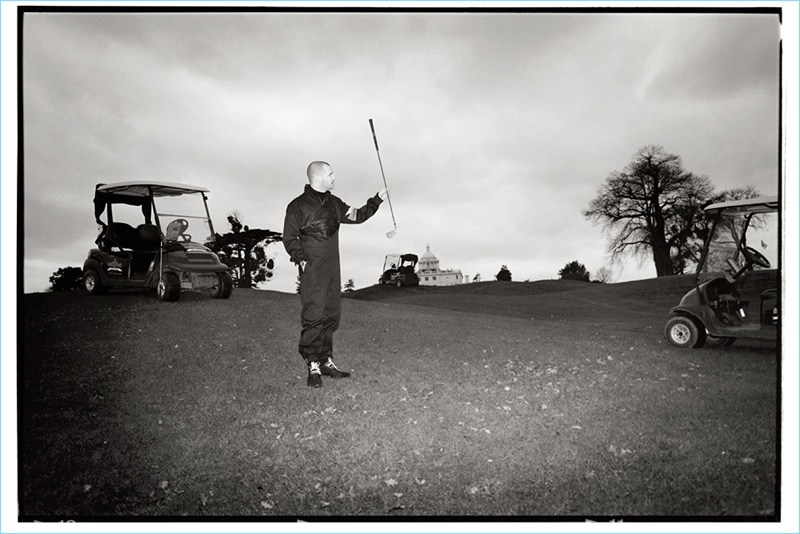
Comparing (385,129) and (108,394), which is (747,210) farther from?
(108,394)

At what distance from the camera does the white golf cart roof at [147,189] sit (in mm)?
3033

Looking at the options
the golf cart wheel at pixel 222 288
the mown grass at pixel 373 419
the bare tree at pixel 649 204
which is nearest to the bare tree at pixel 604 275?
the bare tree at pixel 649 204


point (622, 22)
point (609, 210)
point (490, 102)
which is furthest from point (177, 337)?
point (622, 22)

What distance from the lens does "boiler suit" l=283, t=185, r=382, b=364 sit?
286 centimetres

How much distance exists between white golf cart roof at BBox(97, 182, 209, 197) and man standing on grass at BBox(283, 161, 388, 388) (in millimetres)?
605

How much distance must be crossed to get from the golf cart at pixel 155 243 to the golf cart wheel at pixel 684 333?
2348 millimetres

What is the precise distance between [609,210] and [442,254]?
36.6 inches

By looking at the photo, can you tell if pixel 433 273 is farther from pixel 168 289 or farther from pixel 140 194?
pixel 140 194

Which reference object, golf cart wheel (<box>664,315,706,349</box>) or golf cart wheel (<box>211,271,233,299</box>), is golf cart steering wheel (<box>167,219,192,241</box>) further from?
golf cart wheel (<box>664,315,706,349</box>)

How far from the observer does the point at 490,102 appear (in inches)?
125

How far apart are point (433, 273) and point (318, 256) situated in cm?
67

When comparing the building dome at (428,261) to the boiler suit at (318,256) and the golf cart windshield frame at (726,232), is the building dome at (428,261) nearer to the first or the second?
the boiler suit at (318,256)

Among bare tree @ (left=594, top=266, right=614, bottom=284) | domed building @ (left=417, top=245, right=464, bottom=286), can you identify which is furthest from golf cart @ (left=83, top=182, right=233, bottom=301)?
bare tree @ (left=594, top=266, right=614, bottom=284)

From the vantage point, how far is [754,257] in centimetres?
309
